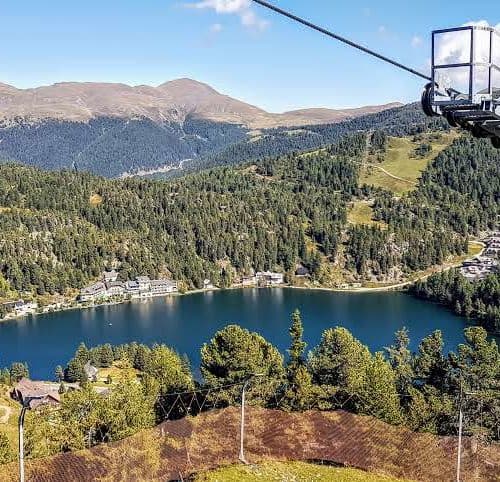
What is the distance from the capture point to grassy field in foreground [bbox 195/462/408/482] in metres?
20.4

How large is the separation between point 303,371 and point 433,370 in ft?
28.6

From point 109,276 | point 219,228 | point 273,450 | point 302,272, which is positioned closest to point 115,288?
point 109,276

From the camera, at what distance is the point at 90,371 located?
68625mm

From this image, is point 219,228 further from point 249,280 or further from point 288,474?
point 288,474

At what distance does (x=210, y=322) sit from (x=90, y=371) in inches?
1431

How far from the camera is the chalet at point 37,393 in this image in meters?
54.1

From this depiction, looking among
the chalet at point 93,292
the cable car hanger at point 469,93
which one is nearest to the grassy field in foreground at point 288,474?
the cable car hanger at point 469,93

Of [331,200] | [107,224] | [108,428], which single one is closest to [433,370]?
[108,428]

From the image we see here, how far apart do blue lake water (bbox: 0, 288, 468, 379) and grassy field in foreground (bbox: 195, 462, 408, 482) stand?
53.4m

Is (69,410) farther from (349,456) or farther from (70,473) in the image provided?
(349,456)

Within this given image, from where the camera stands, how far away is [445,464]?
22328 mm

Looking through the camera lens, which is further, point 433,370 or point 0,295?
point 0,295

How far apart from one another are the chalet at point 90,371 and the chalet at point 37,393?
19.2 feet

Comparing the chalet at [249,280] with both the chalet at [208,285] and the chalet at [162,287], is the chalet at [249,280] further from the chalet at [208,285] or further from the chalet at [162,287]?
the chalet at [162,287]
